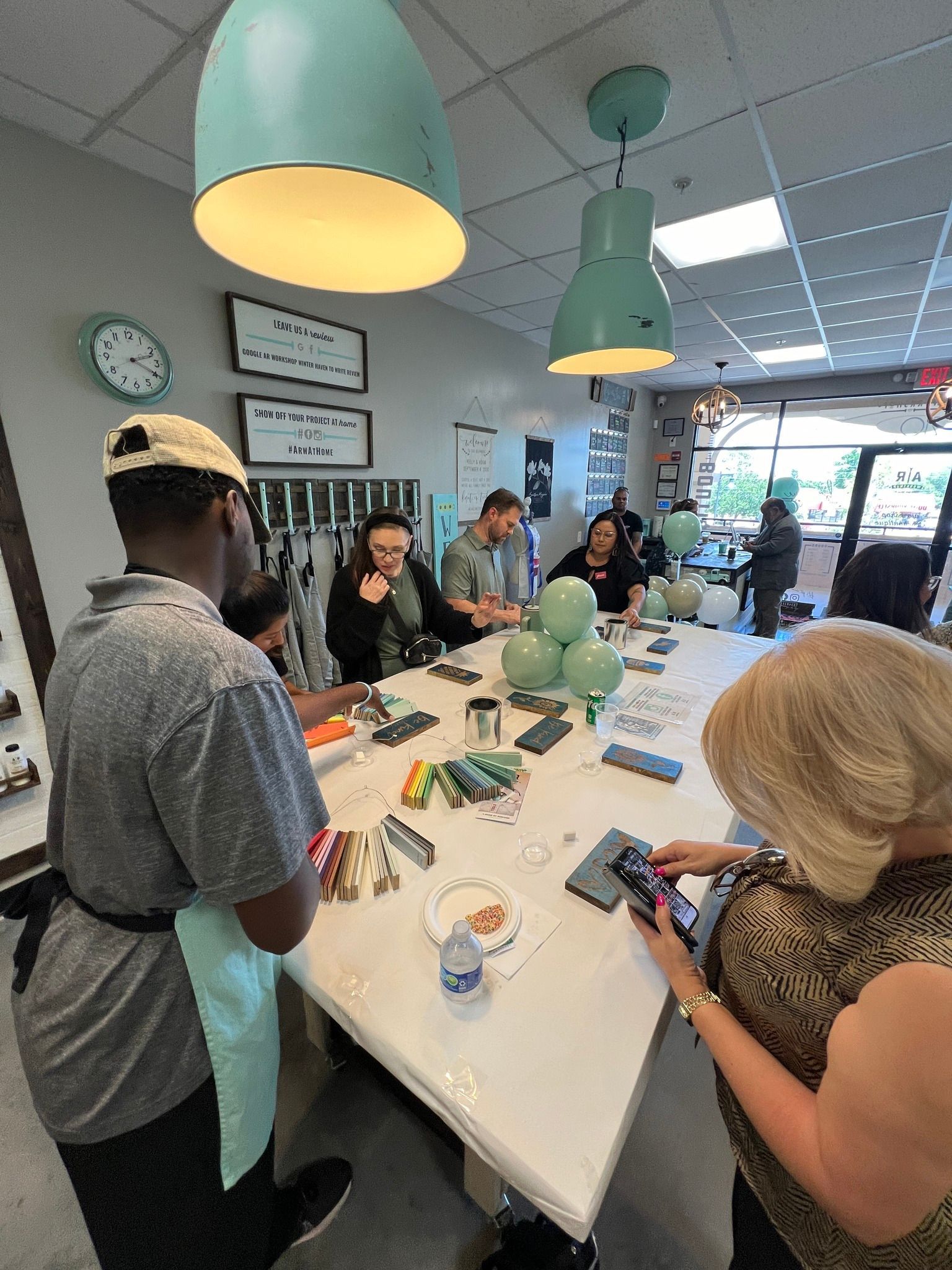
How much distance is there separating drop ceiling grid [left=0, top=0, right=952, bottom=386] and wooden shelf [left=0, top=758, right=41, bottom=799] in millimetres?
2333

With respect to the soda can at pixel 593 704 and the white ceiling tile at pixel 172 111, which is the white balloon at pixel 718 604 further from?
the white ceiling tile at pixel 172 111

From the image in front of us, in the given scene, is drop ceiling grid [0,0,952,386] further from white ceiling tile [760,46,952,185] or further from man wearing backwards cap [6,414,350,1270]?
man wearing backwards cap [6,414,350,1270]

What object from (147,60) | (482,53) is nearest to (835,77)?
(482,53)

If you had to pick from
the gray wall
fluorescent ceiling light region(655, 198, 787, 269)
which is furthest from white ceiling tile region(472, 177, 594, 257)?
the gray wall

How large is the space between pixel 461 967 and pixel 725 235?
3527 millimetres

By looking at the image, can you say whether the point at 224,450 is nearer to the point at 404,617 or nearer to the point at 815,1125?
the point at 815,1125

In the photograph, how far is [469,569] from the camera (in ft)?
8.59

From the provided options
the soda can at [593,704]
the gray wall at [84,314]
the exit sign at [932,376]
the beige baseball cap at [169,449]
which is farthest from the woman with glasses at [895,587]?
the exit sign at [932,376]

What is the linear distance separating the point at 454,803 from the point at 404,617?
108 centimetres

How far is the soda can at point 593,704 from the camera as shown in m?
1.57

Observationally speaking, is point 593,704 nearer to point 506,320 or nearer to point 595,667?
point 595,667

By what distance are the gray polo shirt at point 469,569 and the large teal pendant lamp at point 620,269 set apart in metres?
1.16

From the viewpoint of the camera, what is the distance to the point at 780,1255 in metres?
0.73

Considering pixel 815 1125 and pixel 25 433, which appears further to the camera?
pixel 25 433
